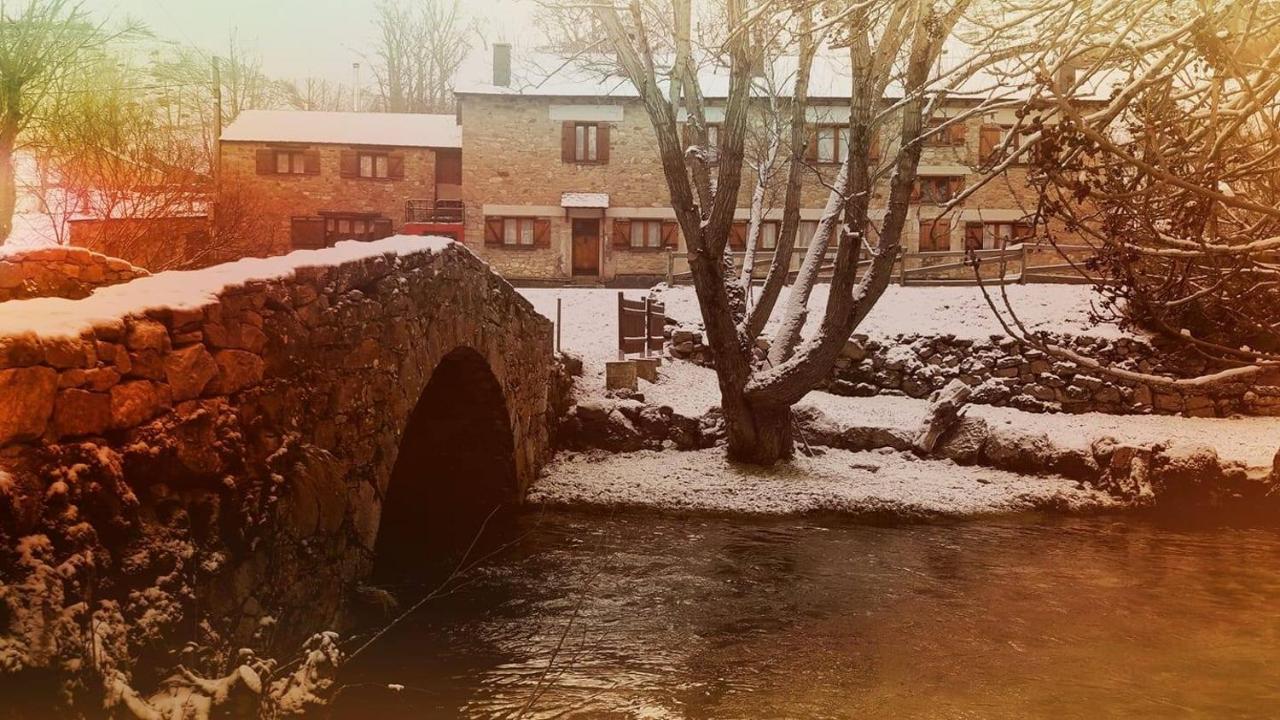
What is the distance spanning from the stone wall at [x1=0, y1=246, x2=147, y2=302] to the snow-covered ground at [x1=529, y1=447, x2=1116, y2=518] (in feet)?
16.7

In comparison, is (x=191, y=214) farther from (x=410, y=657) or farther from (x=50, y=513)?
(x=50, y=513)

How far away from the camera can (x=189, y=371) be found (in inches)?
138

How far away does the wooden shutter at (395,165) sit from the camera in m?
27.0

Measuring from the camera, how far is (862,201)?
391 inches

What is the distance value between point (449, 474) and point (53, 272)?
4.63 m

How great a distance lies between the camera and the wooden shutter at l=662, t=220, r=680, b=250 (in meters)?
25.5

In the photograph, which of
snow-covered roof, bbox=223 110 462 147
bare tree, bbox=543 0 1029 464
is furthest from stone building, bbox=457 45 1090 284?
bare tree, bbox=543 0 1029 464

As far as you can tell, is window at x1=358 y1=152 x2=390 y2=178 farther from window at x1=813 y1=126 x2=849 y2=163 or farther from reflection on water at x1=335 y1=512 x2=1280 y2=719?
reflection on water at x1=335 y1=512 x2=1280 y2=719

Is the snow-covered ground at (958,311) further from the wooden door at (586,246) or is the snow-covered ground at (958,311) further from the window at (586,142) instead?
the window at (586,142)

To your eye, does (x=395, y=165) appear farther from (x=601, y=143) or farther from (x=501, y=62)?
(x=601, y=143)

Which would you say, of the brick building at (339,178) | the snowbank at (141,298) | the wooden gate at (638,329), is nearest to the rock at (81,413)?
the snowbank at (141,298)

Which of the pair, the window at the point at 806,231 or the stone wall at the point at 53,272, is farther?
the window at the point at 806,231

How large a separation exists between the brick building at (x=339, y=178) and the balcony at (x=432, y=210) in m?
0.03

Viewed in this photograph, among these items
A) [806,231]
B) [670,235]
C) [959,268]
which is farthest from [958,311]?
[670,235]
